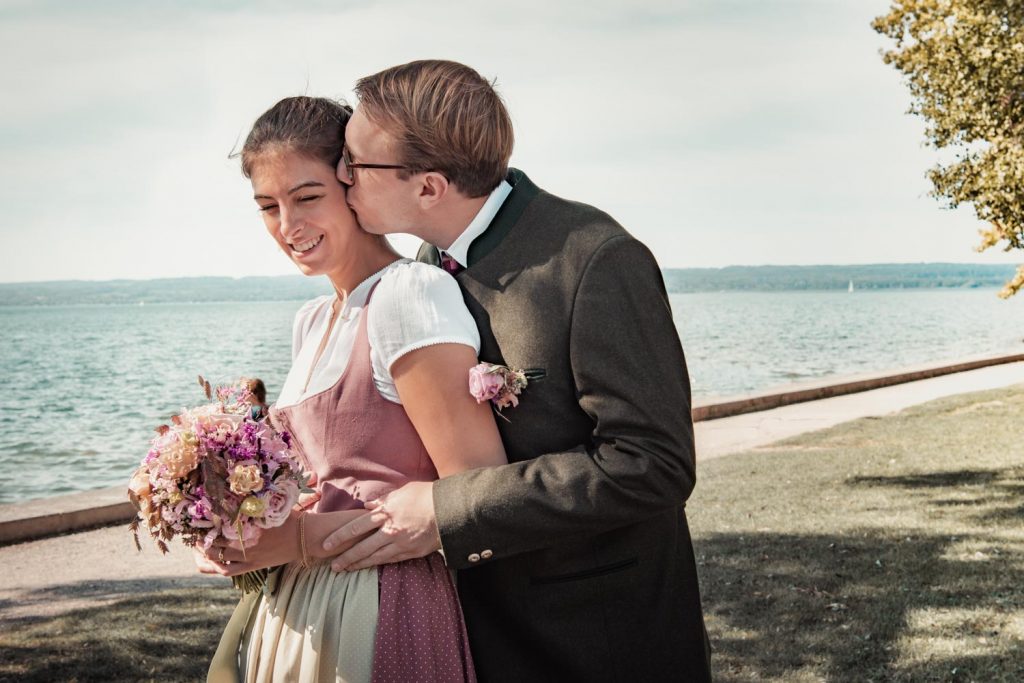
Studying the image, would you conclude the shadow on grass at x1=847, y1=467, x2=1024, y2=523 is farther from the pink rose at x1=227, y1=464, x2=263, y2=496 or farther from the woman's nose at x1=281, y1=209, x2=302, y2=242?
the pink rose at x1=227, y1=464, x2=263, y2=496

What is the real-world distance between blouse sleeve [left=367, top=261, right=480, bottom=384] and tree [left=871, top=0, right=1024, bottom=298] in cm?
951

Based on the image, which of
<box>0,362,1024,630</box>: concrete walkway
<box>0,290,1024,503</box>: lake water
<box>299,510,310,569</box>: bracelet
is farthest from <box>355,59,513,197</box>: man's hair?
<box>0,290,1024,503</box>: lake water

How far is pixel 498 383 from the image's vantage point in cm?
210

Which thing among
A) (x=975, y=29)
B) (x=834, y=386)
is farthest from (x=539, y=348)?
(x=834, y=386)

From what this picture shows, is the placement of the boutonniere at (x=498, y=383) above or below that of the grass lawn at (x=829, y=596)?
above

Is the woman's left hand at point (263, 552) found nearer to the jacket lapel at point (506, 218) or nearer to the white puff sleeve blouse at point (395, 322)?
the white puff sleeve blouse at point (395, 322)

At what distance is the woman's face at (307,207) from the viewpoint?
2.39 meters

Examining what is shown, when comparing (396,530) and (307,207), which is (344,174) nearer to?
(307,207)

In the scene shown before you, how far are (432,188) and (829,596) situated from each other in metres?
4.98

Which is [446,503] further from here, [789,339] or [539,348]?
[789,339]

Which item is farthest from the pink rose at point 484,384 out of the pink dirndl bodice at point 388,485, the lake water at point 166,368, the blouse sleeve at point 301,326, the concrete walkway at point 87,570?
the lake water at point 166,368

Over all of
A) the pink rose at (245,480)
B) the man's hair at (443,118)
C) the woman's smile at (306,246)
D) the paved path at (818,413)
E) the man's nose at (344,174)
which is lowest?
the paved path at (818,413)

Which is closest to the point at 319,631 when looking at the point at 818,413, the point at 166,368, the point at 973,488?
the point at 973,488

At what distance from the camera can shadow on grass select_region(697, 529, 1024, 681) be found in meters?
5.16
